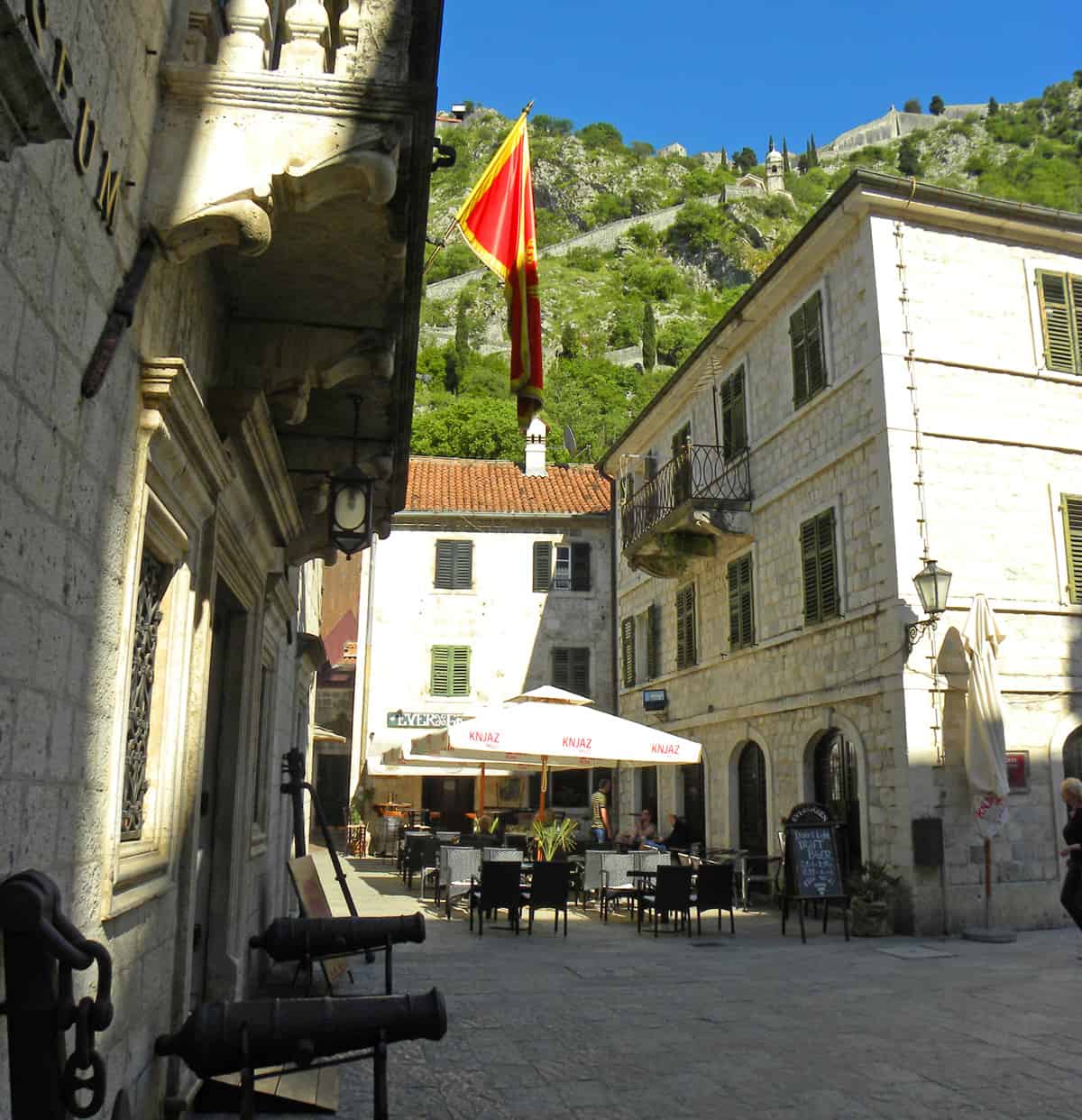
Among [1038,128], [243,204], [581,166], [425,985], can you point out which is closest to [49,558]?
[243,204]

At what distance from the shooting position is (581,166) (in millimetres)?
129250

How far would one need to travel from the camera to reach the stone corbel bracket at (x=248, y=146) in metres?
3.48

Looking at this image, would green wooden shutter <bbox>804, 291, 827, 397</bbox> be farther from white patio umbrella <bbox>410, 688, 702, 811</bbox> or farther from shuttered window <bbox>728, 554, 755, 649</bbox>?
white patio umbrella <bbox>410, 688, 702, 811</bbox>

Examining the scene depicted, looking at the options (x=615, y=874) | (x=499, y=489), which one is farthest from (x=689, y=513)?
(x=499, y=489)

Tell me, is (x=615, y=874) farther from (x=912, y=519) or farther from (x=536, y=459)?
(x=536, y=459)

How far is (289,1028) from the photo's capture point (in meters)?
3.41

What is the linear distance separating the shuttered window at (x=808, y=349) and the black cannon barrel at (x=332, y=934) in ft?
35.1

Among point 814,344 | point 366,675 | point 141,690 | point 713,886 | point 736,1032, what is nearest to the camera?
point 141,690

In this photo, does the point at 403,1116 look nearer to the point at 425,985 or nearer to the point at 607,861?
the point at 425,985

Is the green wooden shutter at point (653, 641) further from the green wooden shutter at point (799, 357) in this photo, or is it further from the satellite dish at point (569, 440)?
the satellite dish at point (569, 440)

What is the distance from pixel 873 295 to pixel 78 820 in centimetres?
1236

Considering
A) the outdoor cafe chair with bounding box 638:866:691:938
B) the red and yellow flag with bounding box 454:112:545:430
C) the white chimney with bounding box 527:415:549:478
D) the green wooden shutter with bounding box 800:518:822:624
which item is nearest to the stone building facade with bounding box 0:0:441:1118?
the red and yellow flag with bounding box 454:112:545:430

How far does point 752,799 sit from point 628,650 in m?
7.66

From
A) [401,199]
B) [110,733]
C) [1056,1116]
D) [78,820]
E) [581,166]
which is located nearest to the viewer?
[78,820]
